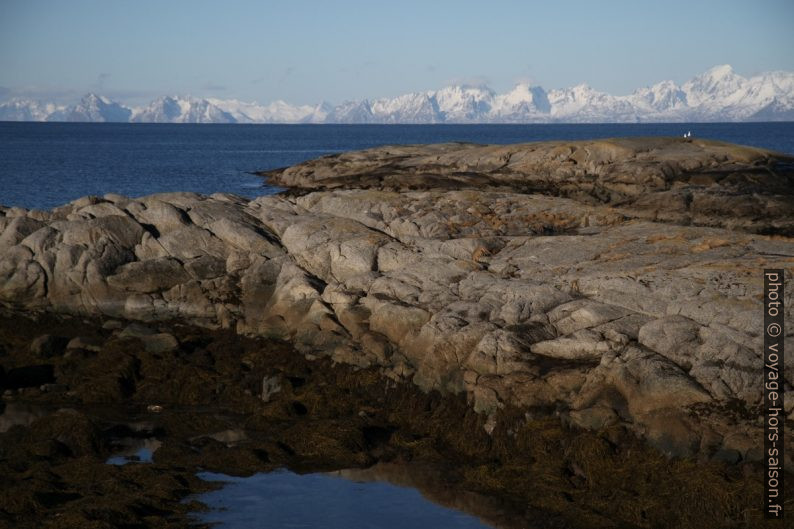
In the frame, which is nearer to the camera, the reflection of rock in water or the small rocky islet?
the reflection of rock in water

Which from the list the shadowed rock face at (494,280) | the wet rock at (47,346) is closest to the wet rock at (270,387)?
the shadowed rock face at (494,280)

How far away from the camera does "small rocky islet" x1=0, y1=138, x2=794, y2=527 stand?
18.8 m

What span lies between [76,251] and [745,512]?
21.9 metres

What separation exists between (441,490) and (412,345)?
19.5 feet

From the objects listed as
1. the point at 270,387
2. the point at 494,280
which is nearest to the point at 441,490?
the point at 270,387

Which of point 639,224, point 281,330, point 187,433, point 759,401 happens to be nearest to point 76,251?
point 281,330

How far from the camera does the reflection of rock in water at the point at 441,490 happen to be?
704 inches

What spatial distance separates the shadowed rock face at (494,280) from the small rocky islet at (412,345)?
7 centimetres

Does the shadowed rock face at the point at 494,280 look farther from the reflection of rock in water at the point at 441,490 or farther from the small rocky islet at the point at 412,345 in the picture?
the reflection of rock in water at the point at 441,490

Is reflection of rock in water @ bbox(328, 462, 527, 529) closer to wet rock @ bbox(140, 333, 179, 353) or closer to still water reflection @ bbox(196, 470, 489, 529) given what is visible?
still water reflection @ bbox(196, 470, 489, 529)

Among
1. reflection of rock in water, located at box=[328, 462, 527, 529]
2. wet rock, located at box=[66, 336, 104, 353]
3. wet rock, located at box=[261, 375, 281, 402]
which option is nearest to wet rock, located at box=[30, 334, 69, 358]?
wet rock, located at box=[66, 336, 104, 353]

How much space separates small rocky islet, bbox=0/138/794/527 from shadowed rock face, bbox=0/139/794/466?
7cm

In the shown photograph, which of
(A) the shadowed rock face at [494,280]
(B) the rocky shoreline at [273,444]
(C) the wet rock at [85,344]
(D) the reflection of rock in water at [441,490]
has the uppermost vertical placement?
(A) the shadowed rock face at [494,280]

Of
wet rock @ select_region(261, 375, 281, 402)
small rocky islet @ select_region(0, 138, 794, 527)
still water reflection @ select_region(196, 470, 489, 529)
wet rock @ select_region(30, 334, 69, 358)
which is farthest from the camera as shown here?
wet rock @ select_region(30, 334, 69, 358)
